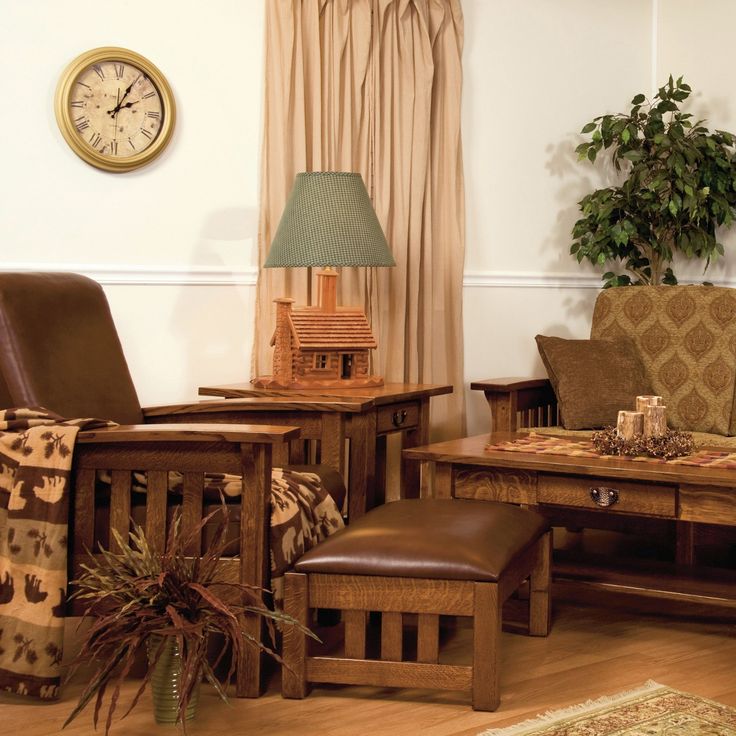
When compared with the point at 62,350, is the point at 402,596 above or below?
below

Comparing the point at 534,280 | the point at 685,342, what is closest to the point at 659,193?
the point at 534,280

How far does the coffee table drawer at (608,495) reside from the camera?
8.89ft

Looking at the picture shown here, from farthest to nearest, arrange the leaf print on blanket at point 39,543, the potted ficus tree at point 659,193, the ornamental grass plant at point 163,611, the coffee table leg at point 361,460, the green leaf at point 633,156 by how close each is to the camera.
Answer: the green leaf at point 633,156, the potted ficus tree at point 659,193, the coffee table leg at point 361,460, the leaf print on blanket at point 39,543, the ornamental grass plant at point 163,611

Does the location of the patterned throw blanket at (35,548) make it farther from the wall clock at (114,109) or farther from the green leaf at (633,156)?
the green leaf at (633,156)

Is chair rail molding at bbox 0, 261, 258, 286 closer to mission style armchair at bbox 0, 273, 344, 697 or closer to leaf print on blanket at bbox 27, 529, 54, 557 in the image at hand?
mission style armchair at bbox 0, 273, 344, 697

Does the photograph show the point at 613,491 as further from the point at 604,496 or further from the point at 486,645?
the point at 486,645

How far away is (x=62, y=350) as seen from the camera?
280cm

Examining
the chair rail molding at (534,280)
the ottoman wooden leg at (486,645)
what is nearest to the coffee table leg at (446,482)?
the ottoman wooden leg at (486,645)

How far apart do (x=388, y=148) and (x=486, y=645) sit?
88.3 inches

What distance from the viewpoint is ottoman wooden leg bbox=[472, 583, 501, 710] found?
7.52ft

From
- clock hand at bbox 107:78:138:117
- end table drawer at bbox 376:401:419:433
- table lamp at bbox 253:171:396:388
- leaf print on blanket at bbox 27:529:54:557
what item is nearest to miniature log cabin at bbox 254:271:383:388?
table lamp at bbox 253:171:396:388

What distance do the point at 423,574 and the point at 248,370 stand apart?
5.64 ft

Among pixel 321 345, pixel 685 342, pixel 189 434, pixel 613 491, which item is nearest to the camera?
pixel 189 434

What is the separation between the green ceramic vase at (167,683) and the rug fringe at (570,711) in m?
0.60
